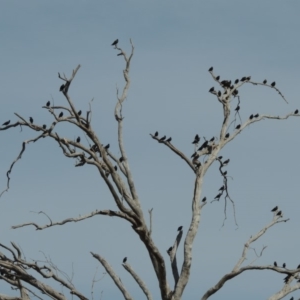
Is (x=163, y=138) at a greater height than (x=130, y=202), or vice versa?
(x=163, y=138)

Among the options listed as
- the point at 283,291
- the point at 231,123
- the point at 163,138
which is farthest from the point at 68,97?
the point at 283,291

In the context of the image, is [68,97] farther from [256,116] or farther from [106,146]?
[256,116]

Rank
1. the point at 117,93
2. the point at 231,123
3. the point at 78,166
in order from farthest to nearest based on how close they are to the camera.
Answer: the point at 231,123 < the point at 117,93 < the point at 78,166

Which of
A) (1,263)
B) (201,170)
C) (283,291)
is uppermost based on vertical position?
(201,170)

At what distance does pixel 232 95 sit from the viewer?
16.8m

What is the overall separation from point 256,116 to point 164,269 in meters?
3.81

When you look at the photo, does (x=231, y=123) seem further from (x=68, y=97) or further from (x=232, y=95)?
(x=68, y=97)

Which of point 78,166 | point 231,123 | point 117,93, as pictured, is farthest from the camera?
point 231,123

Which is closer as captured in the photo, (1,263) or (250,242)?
(1,263)

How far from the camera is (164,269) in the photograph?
14430 mm

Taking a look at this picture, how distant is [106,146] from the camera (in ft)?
49.1

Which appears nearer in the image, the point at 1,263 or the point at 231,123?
the point at 1,263

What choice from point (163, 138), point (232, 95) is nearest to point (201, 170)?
point (163, 138)

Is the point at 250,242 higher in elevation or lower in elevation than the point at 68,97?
lower
